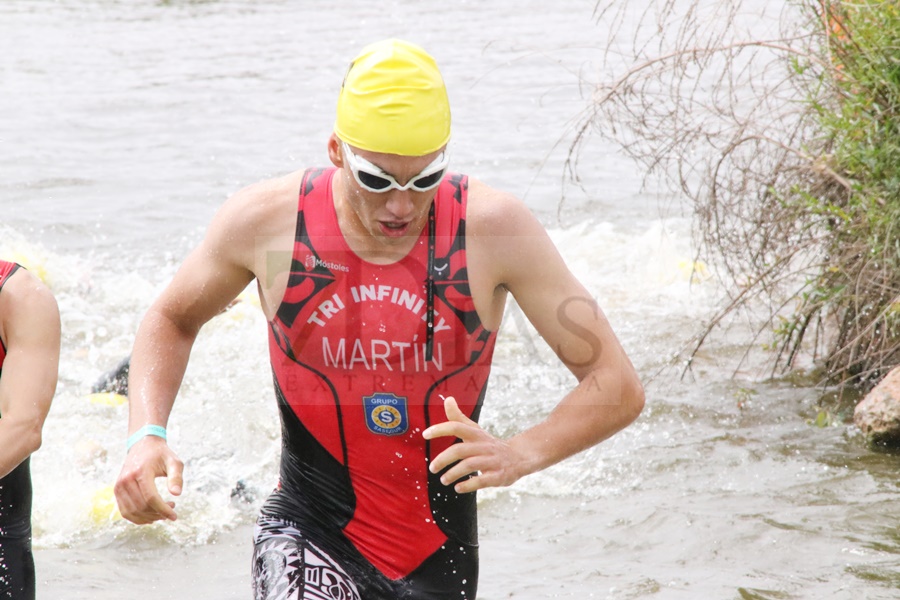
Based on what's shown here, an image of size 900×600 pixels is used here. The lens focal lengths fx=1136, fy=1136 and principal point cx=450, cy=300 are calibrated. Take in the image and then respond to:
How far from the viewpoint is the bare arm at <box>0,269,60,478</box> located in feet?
10.8

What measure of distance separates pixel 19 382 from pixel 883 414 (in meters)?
4.73

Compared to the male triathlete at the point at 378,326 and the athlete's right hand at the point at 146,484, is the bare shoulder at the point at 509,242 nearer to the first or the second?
the male triathlete at the point at 378,326

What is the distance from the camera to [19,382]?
130 inches

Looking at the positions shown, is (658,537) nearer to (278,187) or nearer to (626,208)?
(278,187)

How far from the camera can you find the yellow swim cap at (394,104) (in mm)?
3066

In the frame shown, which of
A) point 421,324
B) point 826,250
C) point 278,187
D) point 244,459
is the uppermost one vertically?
point 278,187

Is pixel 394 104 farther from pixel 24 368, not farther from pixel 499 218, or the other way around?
pixel 24 368

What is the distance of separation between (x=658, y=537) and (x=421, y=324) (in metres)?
2.87

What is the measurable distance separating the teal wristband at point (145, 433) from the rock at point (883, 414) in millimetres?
4493

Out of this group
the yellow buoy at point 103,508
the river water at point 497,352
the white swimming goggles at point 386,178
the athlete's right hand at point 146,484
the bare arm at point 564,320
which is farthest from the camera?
the yellow buoy at point 103,508

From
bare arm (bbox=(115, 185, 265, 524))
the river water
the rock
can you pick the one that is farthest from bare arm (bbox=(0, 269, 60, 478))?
the rock

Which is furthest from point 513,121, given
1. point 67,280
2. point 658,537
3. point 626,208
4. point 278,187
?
point 278,187

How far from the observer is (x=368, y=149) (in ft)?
10.1

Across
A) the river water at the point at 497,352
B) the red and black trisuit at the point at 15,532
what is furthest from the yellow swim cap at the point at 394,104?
the river water at the point at 497,352
